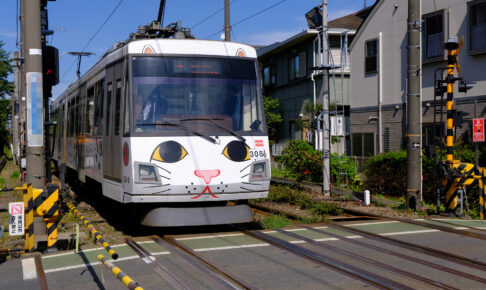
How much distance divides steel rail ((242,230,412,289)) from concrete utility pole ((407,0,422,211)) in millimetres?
4864

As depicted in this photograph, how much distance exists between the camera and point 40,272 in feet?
22.7

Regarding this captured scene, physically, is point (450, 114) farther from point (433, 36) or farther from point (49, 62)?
point (49, 62)

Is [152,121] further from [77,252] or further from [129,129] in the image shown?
[77,252]

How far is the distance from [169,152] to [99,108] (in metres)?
3.34

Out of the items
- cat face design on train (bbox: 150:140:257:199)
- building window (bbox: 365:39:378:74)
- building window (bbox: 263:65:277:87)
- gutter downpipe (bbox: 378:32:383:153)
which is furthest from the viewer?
building window (bbox: 263:65:277:87)

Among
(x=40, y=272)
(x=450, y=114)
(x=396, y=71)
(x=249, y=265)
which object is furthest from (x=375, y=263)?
(x=396, y=71)

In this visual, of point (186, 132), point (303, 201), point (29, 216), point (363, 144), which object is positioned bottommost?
point (303, 201)

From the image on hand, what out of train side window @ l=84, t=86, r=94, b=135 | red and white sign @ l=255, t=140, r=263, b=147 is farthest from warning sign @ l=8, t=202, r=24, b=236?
train side window @ l=84, t=86, r=94, b=135

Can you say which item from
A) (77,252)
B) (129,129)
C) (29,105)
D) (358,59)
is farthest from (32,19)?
(358,59)

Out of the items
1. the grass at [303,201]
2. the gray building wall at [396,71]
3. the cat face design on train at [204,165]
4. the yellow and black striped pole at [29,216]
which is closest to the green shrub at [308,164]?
the grass at [303,201]

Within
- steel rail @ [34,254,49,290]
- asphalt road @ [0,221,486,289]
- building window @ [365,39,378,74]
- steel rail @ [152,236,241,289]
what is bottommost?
steel rail @ [34,254,49,290]

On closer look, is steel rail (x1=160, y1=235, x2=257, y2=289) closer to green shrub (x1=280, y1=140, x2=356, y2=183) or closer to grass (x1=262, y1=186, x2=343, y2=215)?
grass (x1=262, y1=186, x2=343, y2=215)

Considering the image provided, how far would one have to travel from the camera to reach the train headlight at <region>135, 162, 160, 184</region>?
8.65 metres

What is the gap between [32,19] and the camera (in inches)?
337
